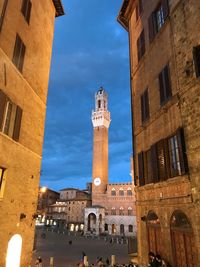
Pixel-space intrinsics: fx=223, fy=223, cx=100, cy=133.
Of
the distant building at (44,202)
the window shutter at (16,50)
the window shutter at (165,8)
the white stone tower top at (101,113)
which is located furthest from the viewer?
the distant building at (44,202)

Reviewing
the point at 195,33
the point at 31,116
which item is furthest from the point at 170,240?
the point at 31,116

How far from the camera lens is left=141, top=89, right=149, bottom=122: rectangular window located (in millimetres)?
14255

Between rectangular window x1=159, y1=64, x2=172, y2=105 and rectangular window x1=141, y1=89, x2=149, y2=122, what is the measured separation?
192 centimetres

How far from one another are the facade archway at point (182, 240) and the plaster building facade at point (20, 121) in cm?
767

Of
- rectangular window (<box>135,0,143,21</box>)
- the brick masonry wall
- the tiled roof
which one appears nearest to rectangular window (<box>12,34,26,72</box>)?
the brick masonry wall

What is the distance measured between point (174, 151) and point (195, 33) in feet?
17.4

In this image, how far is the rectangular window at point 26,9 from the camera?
13184 mm

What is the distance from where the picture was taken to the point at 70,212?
7162 cm

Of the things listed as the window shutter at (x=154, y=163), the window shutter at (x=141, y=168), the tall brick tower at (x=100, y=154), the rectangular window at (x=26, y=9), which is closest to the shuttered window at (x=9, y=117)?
the rectangular window at (x=26, y=9)

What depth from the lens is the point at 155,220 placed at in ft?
39.6

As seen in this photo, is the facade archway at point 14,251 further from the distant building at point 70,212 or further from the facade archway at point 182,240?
the distant building at point 70,212

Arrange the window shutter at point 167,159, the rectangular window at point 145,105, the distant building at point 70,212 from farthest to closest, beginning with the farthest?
the distant building at point 70,212 → the rectangular window at point 145,105 → the window shutter at point 167,159

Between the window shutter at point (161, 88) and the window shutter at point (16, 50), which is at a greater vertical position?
the window shutter at point (16, 50)

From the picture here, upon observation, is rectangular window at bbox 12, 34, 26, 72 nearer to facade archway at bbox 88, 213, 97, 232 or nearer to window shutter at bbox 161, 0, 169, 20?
window shutter at bbox 161, 0, 169, 20
